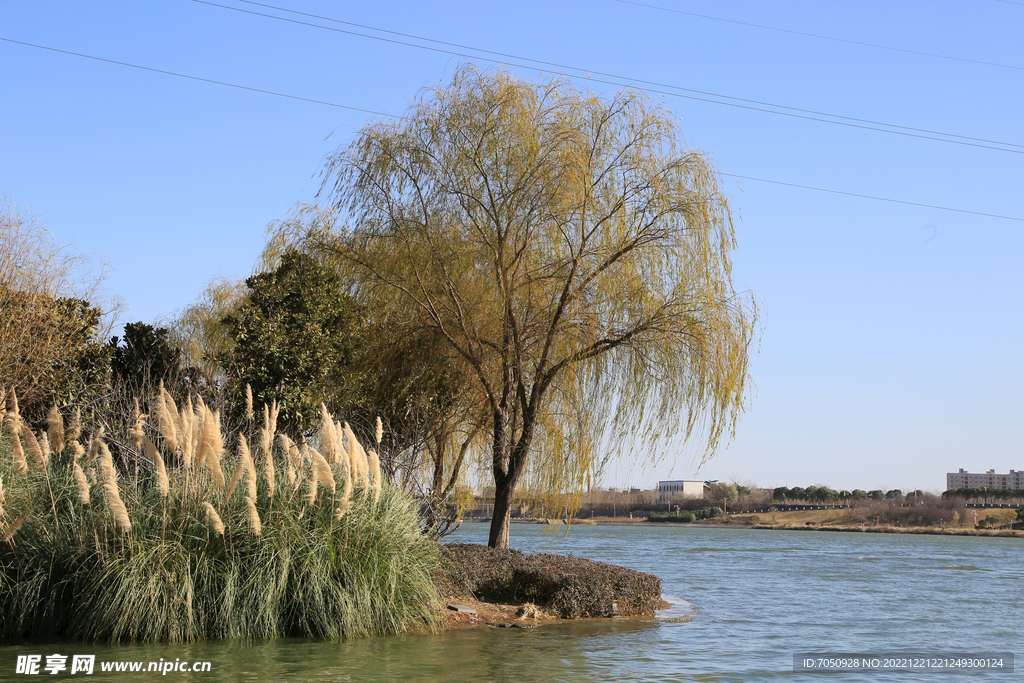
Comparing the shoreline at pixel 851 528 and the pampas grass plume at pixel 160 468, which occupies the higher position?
the pampas grass plume at pixel 160 468

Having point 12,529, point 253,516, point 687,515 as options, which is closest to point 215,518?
point 253,516

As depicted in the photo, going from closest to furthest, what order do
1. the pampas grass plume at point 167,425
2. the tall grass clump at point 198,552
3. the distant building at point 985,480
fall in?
the tall grass clump at point 198,552
the pampas grass plume at point 167,425
the distant building at point 985,480

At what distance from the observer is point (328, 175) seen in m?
14.8

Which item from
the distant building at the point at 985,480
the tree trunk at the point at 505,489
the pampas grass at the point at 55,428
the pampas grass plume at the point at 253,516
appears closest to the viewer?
the pampas grass plume at the point at 253,516

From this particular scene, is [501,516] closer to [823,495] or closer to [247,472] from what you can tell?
[247,472]

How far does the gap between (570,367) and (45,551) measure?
8553 mm

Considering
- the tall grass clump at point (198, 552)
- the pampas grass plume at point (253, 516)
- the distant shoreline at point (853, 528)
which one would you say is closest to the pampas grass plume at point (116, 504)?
the tall grass clump at point (198, 552)

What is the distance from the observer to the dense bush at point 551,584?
1186cm

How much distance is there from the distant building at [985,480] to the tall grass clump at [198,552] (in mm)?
170607

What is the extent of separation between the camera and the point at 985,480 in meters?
182

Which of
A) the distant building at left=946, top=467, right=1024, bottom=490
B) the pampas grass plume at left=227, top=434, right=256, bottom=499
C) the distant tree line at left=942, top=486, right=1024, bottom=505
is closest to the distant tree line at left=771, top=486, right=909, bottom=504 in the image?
the distant tree line at left=942, top=486, right=1024, bottom=505

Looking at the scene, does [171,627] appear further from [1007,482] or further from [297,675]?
[1007,482]

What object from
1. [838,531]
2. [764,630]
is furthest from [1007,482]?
[764,630]

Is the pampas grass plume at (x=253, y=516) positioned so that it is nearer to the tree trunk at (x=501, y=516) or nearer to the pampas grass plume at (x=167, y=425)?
the pampas grass plume at (x=167, y=425)
